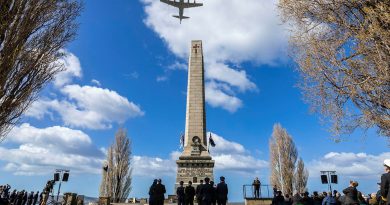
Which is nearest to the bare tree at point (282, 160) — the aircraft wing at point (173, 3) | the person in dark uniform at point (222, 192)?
the aircraft wing at point (173, 3)

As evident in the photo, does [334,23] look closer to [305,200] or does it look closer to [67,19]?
[305,200]

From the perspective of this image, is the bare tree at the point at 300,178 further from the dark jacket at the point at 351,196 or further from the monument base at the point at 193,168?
the dark jacket at the point at 351,196

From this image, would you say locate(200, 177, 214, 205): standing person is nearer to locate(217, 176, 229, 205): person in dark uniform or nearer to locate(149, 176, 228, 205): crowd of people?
locate(149, 176, 228, 205): crowd of people

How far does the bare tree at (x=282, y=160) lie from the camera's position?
1169 inches

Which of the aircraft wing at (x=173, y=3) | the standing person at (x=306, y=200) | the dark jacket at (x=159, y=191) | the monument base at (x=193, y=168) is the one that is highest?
the aircraft wing at (x=173, y=3)

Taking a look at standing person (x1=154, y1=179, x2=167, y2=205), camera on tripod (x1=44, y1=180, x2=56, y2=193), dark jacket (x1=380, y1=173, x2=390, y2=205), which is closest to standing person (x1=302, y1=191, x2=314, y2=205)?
standing person (x1=154, y1=179, x2=167, y2=205)

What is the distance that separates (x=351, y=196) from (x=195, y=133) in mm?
15602

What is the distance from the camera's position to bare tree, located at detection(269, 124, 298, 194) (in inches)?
1169

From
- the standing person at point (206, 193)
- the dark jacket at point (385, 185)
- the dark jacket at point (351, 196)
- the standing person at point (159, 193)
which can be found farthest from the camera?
the standing person at point (206, 193)

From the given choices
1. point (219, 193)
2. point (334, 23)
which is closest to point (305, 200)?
point (219, 193)

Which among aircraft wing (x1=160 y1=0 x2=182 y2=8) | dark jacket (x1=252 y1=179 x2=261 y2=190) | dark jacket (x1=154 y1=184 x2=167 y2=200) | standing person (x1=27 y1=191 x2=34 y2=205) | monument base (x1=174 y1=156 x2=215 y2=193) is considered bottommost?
standing person (x1=27 y1=191 x2=34 y2=205)

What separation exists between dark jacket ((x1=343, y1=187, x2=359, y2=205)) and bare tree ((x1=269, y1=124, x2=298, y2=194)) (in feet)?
75.1

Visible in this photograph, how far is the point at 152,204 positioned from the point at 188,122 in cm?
1232

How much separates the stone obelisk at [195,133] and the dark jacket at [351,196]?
1470 cm
